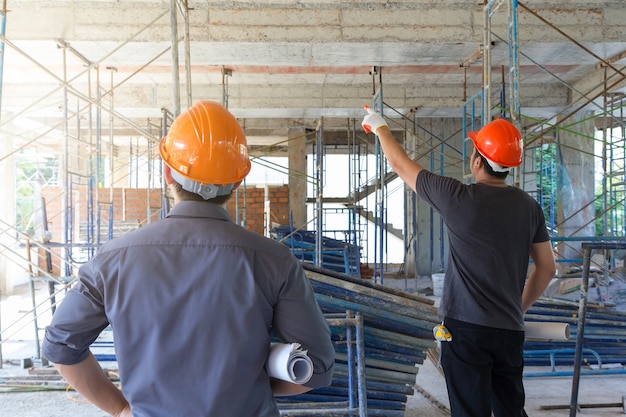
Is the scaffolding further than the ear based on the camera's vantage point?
Answer: Yes

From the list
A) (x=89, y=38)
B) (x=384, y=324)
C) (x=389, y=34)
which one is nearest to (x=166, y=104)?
(x=89, y=38)

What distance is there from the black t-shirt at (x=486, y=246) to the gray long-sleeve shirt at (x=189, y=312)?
55.2 inches

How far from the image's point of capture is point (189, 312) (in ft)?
4.27

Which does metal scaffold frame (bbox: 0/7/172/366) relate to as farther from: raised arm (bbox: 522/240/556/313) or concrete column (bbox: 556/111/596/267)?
A: concrete column (bbox: 556/111/596/267)

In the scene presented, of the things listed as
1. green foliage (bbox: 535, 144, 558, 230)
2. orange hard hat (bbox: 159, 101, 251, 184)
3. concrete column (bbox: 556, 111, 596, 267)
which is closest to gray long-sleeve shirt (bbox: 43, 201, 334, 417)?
orange hard hat (bbox: 159, 101, 251, 184)

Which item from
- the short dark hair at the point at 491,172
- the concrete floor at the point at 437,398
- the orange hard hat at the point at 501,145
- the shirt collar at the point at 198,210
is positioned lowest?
the concrete floor at the point at 437,398

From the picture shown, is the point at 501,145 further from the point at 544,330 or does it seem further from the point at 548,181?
the point at 548,181

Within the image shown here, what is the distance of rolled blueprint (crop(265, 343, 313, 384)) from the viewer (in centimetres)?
130

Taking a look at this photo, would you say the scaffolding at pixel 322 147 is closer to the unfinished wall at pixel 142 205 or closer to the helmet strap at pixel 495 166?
the unfinished wall at pixel 142 205

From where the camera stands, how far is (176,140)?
1.50 meters

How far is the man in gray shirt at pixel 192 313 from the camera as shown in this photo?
1.30m

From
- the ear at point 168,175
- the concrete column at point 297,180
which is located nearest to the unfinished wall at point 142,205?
the concrete column at point 297,180

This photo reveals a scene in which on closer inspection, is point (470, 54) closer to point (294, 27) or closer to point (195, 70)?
point (294, 27)

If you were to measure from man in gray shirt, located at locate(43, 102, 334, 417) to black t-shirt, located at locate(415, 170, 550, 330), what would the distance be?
1345 millimetres
